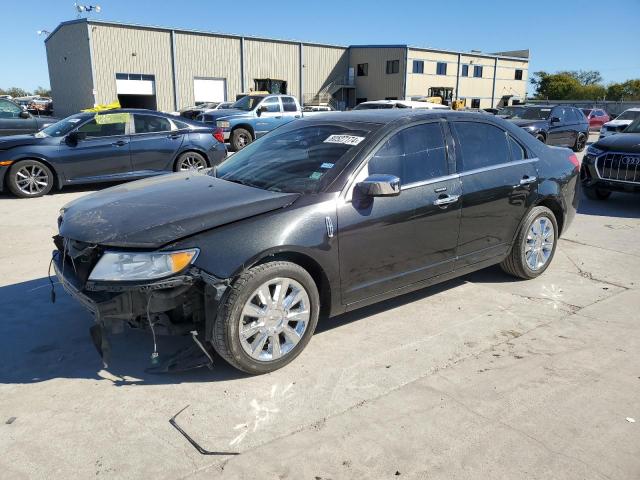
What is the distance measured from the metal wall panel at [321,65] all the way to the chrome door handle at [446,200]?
46508 mm

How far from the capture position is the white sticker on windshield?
12.9 ft

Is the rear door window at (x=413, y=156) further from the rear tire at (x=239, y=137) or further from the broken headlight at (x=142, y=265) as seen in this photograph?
the rear tire at (x=239, y=137)

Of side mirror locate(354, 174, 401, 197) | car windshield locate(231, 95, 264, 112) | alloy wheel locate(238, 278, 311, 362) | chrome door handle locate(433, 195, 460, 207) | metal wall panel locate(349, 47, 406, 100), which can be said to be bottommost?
alloy wheel locate(238, 278, 311, 362)

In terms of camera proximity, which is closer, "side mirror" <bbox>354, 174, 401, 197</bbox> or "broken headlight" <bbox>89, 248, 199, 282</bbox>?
"broken headlight" <bbox>89, 248, 199, 282</bbox>

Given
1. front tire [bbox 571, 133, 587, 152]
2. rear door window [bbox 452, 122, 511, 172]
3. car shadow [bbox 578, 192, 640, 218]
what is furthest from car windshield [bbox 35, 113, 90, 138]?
front tire [bbox 571, 133, 587, 152]

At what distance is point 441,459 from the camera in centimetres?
262

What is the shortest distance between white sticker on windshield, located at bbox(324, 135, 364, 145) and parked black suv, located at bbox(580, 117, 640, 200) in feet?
21.3

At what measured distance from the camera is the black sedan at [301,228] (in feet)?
10.2

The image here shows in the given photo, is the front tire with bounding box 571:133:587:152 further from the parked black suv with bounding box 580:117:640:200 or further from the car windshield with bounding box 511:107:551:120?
the parked black suv with bounding box 580:117:640:200

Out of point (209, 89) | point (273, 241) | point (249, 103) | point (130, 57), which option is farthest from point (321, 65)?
point (273, 241)

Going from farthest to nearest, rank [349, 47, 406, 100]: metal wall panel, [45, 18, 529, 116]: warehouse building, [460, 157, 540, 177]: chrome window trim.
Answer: [349, 47, 406, 100]: metal wall panel, [45, 18, 529, 116]: warehouse building, [460, 157, 540, 177]: chrome window trim

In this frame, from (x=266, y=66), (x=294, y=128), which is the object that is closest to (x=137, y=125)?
(x=294, y=128)

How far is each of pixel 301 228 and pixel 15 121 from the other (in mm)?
13547

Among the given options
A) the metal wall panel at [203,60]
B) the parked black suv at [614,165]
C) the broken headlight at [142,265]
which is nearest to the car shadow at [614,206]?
the parked black suv at [614,165]
